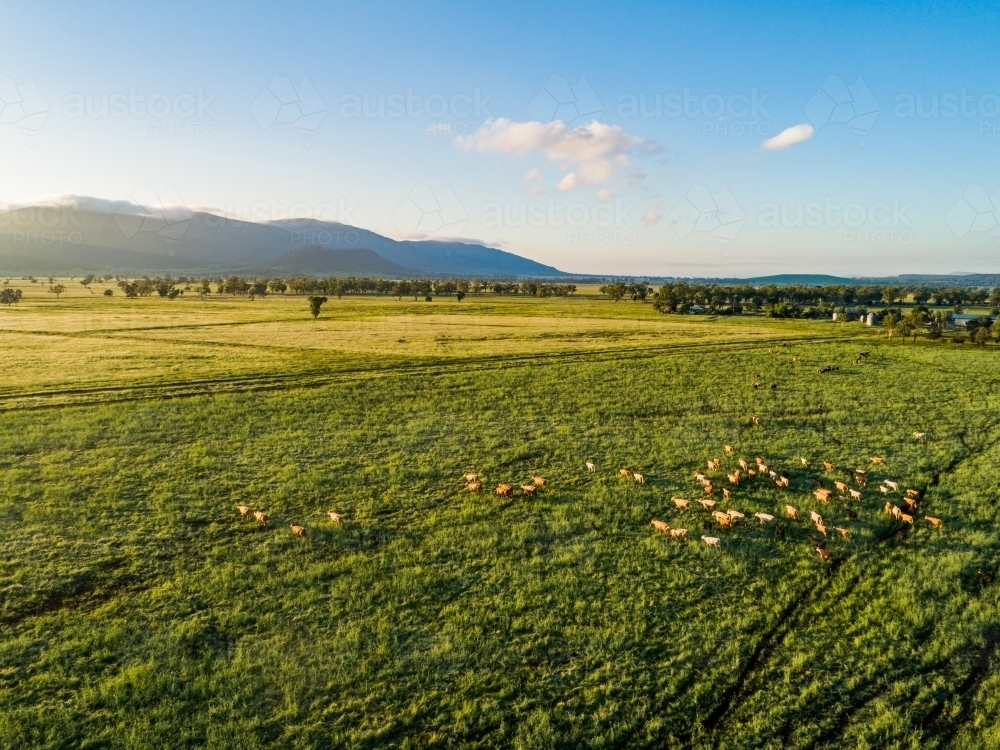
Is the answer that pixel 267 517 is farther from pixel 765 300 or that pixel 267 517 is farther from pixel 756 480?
pixel 765 300

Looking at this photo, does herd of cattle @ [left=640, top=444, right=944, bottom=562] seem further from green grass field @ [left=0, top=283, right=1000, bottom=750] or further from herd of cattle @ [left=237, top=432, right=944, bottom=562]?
green grass field @ [left=0, top=283, right=1000, bottom=750]

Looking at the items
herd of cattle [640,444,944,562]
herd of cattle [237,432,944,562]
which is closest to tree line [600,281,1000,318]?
herd of cattle [640,444,944,562]

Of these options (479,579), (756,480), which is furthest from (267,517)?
(756,480)

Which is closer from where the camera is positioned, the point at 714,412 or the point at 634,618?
the point at 634,618

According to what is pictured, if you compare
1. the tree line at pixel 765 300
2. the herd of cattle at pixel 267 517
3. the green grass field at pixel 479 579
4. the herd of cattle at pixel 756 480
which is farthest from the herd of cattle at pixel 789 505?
the tree line at pixel 765 300

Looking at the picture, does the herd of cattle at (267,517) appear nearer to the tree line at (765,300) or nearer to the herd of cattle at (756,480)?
the herd of cattle at (756,480)

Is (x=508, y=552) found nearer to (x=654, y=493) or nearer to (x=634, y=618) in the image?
(x=634, y=618)

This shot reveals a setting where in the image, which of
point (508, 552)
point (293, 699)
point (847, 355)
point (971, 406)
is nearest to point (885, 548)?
point (508, 552)
